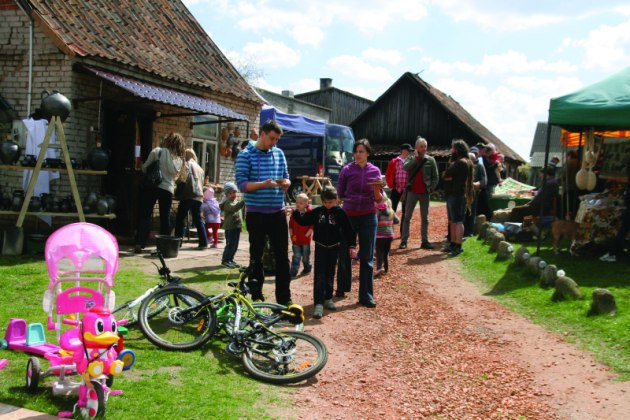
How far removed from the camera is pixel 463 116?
37.0 metres

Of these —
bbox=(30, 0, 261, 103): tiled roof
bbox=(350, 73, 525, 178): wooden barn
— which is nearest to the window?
bbox=(30, 0, 261, 103): tiled roof

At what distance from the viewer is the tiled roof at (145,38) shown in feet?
33.7

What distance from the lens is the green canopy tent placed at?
8.39m

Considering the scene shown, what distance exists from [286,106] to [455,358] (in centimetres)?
2950

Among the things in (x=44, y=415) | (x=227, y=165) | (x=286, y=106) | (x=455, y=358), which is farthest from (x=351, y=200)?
(x=286, y=106)

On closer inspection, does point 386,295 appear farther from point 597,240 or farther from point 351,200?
point 597,240

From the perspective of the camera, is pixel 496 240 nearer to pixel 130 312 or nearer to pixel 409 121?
pixel 130 312

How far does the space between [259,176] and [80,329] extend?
2668 mm

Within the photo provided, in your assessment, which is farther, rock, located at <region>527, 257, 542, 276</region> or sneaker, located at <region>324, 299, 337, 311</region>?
rock, located at <region>527, 257, 542, 276</region>

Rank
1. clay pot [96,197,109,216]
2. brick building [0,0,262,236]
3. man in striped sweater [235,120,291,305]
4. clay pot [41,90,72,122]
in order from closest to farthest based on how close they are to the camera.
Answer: man in striped sweater [235,120,291,305]
clay pot [41,90,72,122]
clay pot [96,197,109,216]
brick building [0,0,262,236]

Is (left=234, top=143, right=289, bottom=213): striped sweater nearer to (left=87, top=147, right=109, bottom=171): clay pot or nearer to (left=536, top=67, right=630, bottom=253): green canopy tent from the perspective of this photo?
(left=87, top=147, right=109, bottom=171): clay pot

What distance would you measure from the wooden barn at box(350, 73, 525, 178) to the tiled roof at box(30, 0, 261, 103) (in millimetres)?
21270

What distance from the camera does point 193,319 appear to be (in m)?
5.15

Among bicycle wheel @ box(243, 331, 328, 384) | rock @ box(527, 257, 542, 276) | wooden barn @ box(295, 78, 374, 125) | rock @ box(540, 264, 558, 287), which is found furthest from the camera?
wooden barn @ box(295, 78, 374, 125)
